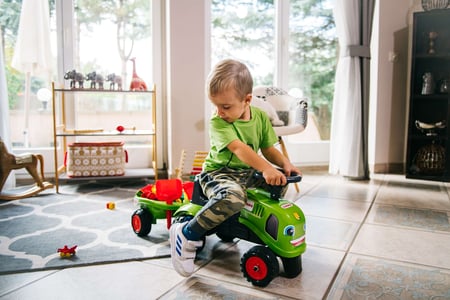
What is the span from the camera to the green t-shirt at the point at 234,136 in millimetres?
1361

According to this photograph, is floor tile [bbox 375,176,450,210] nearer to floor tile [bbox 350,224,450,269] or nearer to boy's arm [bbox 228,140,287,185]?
floor tile [bbox 350,224,450,269]

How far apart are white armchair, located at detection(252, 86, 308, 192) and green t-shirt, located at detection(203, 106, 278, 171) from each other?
1.05 metres

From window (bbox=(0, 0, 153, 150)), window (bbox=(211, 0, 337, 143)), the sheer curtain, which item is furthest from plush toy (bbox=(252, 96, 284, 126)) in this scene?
window (bbox=(0, 0, 153, 150))

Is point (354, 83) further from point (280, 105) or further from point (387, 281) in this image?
point (387, 281)

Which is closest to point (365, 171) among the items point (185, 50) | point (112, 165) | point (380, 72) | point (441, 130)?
point (441, 130)

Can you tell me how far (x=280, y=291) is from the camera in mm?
1218

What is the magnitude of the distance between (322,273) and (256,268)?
268mm

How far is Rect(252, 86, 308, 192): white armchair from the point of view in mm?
2613

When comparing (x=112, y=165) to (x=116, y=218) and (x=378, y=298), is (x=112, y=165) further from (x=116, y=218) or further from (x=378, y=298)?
(x=378, y=298)

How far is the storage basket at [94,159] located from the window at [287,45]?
117 cm

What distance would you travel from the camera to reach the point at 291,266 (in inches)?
51.6

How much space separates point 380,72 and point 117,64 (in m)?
2.21

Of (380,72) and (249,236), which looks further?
(380,72)

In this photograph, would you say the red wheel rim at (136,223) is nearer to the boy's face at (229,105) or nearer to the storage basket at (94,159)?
the boy's face at (229,105)
